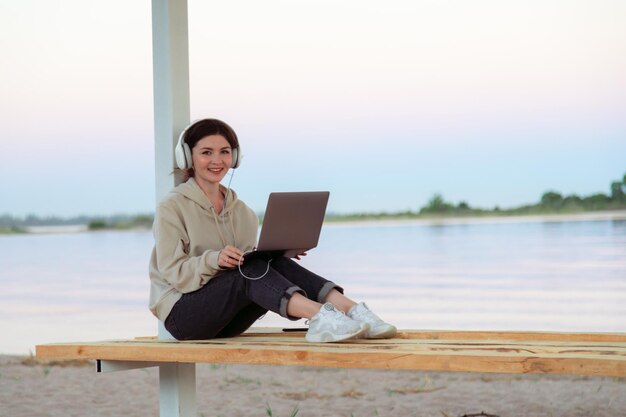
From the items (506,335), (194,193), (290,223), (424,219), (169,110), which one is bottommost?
(506,335)

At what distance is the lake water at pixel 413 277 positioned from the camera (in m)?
8.36

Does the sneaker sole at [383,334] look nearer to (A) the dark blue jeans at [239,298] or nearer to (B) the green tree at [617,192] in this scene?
(A) the dark blue jeans at [239,298]

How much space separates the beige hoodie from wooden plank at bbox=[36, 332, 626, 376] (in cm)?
20

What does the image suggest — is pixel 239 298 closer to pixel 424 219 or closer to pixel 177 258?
pixel 177 258

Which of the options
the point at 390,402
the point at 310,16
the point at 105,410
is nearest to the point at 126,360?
the point at 105,410

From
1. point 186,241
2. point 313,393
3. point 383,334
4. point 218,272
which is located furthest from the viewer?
point 313,393

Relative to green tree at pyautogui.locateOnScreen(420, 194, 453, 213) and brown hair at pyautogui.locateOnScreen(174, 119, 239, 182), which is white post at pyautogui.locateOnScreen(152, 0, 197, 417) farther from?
green tree at pyautogui.locateOnScreen(420, 194, 453, 213)

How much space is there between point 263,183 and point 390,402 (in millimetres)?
4702

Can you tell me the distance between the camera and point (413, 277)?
9805 mm

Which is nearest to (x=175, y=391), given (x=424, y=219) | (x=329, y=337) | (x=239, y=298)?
(x=239, y=298)

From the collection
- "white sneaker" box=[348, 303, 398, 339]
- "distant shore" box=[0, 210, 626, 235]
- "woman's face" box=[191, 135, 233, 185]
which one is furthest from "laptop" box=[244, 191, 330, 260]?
"distant shore" box=[0, 210, 626, 235]

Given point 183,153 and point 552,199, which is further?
point 552,199

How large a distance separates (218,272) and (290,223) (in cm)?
32

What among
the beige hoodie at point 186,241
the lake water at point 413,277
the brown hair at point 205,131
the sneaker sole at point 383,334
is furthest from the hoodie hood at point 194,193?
the lake water at point 413,277
